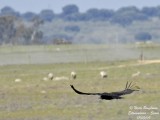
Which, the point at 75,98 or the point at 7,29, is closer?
the point at 75,98

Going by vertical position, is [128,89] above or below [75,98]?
above

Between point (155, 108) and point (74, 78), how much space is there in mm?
18778

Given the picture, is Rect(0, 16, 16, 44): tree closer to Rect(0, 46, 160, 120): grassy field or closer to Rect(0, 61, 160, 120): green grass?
Rect(0, 46, 160, 120): grassy field

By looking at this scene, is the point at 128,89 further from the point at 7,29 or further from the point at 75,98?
the point at 7,29

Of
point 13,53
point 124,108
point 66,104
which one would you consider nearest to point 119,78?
point 66,104

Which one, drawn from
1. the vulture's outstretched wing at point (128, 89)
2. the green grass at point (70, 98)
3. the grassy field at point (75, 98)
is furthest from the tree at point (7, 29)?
the vulture's outstretched wing at point (128, 89)

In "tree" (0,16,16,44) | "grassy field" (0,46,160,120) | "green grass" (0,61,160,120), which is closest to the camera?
"grassy field" (0,46,160,120)

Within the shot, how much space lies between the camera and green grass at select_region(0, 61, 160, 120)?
24016mm

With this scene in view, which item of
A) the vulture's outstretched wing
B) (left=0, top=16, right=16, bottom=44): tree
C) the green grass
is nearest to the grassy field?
the green grass

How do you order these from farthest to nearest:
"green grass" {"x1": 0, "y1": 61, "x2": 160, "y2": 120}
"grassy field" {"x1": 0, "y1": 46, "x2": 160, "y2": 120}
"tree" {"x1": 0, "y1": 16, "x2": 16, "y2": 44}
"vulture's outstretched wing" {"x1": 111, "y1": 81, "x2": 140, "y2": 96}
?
"tree" {"x1": 0, "y1": 16, "x2": 16, "y2": 44}, "green grass" {"x1": 0, "y1": 61, "x2": 160, "y2": 120}, "grassy field" {"x1": 0, "y1": 46, "x2": 160, "y2": 120}, "vulture's outstretched wing" {"x1": 111, "y1": 81, "x2": 140, "y2": 96}

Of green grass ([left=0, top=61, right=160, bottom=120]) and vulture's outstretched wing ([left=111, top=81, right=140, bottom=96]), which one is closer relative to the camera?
vulture's outstretched wing ([left=111, top=81, right=140, bottom=96])

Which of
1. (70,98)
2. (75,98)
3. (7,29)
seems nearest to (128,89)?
(75,98)

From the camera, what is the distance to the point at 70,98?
96.0ft

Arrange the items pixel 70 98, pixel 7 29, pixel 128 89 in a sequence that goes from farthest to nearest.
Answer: pixel 7 29 → pixel 70 98 → pixel 128 89
